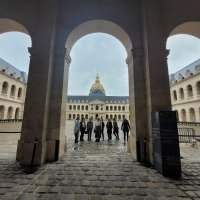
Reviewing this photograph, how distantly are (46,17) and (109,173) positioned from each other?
22.1ft

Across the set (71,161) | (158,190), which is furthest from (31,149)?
(158,190)

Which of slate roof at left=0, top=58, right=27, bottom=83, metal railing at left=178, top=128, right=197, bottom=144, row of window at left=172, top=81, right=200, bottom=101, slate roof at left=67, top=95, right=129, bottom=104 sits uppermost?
slate roof at left=67, top=95, right=129, bottom=104

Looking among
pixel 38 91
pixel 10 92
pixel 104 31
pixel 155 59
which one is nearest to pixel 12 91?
pixel 10 92

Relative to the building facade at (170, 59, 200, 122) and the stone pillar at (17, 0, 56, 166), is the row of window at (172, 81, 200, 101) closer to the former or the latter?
the building facade at (170, 59, 200, 122)

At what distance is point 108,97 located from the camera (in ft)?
291

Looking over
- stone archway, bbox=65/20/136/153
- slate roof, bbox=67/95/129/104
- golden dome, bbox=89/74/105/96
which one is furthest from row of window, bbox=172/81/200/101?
golden dome, bbox=89/74/105/96

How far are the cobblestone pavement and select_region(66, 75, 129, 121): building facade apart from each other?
7797 centimetres

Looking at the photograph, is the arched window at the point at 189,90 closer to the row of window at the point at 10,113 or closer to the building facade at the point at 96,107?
the row of window at the point at 10,113

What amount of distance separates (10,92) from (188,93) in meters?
41.6

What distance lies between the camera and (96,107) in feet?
276

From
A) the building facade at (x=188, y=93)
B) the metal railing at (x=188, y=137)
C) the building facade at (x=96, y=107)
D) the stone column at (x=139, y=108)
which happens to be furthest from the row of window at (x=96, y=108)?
the stone column at (x=139, y=108)

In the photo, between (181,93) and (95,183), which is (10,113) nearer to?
(95,183)

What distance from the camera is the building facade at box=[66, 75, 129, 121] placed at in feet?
270

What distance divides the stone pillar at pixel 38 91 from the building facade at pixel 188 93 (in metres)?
29.0
